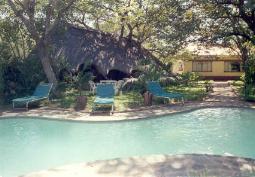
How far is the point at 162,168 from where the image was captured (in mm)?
7598

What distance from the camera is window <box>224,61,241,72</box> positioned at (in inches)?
1524

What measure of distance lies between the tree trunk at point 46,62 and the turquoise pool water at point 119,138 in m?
5.33

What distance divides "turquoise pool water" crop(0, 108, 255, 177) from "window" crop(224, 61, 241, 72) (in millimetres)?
24077

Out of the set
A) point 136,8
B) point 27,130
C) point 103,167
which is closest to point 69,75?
point 136,8

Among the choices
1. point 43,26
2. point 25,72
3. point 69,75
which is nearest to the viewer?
point 25,72

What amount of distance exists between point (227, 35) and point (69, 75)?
10084mm

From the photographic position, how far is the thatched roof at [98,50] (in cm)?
2545

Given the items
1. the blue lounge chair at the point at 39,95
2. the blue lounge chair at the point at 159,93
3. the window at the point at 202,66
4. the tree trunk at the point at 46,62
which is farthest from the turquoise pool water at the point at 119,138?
the window at the point at 202,66

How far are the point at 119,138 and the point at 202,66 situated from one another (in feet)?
94.4

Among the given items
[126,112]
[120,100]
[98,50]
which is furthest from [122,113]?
[98,50]

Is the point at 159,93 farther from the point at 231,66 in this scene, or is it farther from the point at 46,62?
the point at 231,66

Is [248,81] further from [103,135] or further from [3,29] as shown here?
[3,29]

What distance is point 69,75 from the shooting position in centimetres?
2253

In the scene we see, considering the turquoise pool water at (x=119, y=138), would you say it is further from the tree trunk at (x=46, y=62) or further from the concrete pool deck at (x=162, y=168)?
the tree trunk at (x=46, y=62)
